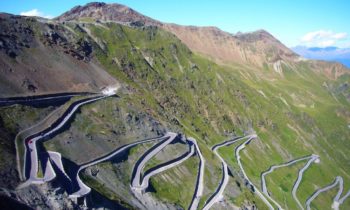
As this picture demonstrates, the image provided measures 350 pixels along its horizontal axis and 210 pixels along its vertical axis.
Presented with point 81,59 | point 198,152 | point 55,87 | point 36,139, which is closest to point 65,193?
point 36,139

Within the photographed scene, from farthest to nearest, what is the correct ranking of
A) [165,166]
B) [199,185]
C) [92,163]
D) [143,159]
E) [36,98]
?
[199,185], [165,166], [36,98], [143,159], [92,163]

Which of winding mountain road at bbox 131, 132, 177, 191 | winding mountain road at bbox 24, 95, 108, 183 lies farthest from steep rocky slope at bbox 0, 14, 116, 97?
winding mountain road at bbox 131, 132, 177, 191

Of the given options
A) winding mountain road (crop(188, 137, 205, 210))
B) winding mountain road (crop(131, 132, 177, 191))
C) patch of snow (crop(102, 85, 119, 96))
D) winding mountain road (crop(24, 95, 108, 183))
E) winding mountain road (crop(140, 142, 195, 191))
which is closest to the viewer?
winding mountain road (crop(24, 95, 108, 183))

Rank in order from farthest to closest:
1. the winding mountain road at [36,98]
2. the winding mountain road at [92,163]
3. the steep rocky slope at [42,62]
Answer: the steep rocky slope at [42,62] < the winding mountain road at [36,98] < the winding mountain road at [92,163]

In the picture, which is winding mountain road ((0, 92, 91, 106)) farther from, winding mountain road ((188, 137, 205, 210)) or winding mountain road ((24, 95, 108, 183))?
winding mountain road ((188, 137, 205, 210))

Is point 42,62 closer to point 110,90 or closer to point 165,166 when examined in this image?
point 110,90

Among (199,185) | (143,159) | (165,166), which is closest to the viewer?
(143,159)

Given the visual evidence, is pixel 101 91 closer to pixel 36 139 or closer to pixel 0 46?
pixel 0 46

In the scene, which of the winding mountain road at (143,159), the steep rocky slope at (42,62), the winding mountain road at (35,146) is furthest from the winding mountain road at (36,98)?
the winding mountain road at (143,159)

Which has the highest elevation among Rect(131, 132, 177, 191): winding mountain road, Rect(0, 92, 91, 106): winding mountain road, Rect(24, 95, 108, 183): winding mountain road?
Rect(0, 92, 91, 106): winding mountain road

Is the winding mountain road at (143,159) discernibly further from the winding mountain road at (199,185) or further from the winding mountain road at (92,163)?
the winding mountain road at (199,185)

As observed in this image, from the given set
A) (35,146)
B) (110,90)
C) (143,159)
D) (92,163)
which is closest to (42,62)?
(110,90)
